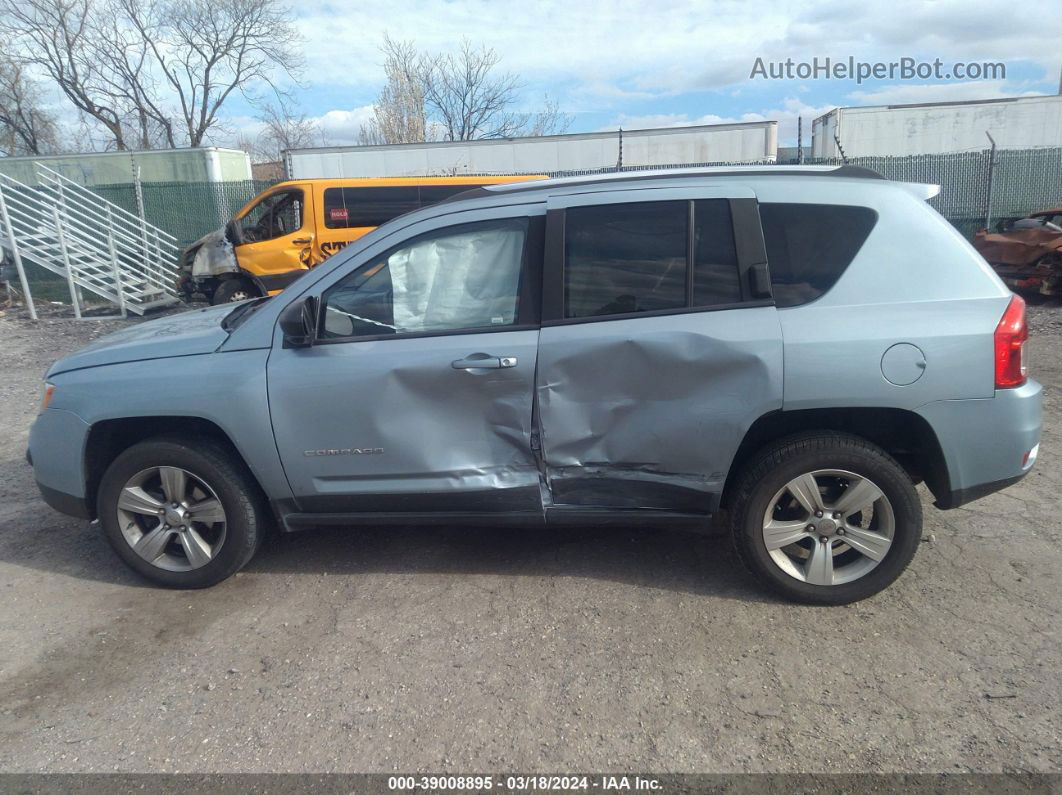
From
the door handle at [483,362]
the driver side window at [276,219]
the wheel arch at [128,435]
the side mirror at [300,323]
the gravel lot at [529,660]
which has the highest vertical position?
→ the driver side window at [276,219]

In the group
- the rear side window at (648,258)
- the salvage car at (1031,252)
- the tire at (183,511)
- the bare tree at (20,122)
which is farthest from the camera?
the bare tree at (20,122)

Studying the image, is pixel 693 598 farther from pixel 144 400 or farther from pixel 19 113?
pixel 19 113

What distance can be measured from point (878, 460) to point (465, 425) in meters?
1.82

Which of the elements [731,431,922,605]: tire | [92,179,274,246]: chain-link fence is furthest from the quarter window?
[92,179,274,246]: chain-link fence

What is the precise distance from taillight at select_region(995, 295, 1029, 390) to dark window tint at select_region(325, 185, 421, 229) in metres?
9.96

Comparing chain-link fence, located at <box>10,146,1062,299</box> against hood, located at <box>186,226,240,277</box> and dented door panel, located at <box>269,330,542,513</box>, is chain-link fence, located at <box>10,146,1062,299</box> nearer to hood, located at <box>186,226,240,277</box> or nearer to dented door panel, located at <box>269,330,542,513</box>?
hood, located at <box>186,226,240,277</box>

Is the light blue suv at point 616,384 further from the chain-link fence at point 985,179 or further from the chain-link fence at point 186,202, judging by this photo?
the chain-link fence at point 186,202

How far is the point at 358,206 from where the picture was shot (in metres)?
12.1

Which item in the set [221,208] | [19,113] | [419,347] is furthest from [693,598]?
[19,113]

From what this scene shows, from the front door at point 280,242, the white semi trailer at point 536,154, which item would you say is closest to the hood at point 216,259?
the front door at point 280,242

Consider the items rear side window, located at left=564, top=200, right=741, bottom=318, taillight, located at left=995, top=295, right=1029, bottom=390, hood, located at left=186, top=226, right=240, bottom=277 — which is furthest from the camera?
hood, located at left=186, top=226, right=240, bottom=277

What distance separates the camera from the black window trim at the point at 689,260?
11.3 feet

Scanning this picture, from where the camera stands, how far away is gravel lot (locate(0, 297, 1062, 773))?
108 inches

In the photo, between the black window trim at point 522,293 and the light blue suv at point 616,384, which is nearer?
the light blue suv at point 616,384
